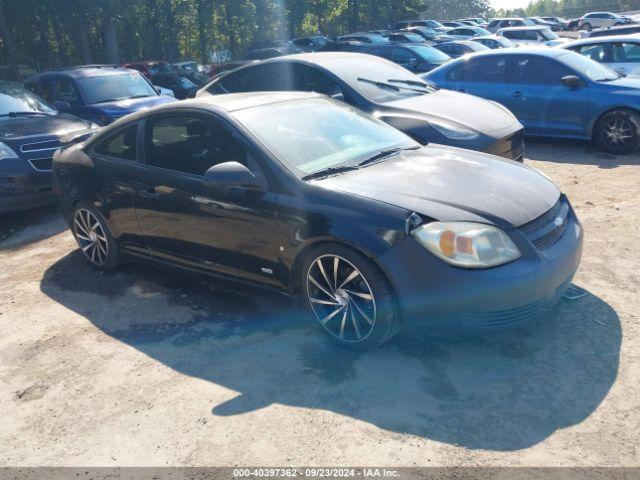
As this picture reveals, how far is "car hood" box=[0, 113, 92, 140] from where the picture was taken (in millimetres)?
7512

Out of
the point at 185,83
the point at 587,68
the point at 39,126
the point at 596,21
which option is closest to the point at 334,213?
the point at 39,126

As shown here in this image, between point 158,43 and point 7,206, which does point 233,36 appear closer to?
point 158,43

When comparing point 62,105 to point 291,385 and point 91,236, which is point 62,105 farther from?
point 291,385

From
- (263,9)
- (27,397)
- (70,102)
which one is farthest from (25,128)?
(263,9)

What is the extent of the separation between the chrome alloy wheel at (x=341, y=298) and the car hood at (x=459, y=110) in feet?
12.2

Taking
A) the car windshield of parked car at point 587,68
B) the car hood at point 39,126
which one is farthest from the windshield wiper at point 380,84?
the car hood at point 39,126

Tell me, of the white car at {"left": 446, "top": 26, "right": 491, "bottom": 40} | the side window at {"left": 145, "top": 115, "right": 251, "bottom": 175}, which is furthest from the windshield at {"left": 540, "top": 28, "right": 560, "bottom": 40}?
the side window at {"left": 145, "top": 115, "right": 251, "bottom": 175}

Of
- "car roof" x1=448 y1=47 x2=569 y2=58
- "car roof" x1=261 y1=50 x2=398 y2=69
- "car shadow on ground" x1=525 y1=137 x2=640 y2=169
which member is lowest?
"car shadow on ground" x1=525 y1=137 x2=640 y2=169

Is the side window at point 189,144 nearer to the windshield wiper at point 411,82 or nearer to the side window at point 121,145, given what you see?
the side window at point 121,145

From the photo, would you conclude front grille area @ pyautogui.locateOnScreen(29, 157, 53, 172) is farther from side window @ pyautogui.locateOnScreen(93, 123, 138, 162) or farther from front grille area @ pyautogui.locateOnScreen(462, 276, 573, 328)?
front grille area @ pyautogui.locateOnScreen(462, 276, 573, 328)

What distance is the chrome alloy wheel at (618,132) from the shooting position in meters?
8.60

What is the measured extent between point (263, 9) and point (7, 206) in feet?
96.9

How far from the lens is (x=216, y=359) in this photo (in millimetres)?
3947

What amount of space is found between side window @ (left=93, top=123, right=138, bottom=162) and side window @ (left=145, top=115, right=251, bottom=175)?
17cm
